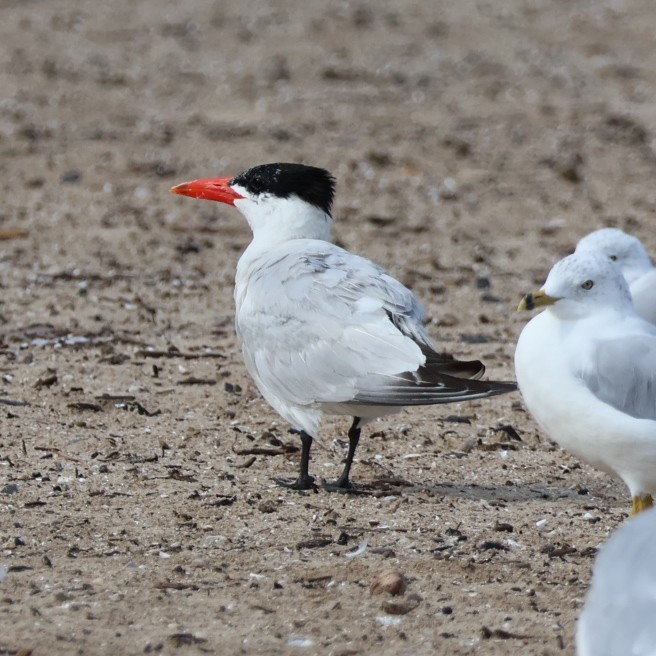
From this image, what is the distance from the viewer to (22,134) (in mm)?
10938

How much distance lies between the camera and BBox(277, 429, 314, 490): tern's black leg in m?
5.29

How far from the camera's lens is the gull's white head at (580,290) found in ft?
15.3

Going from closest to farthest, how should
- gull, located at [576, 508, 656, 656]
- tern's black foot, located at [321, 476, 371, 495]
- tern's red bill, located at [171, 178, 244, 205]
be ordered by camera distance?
gull, located at [576, 508, 656, 656] < tern's black foot, located at [321, 476, 371, 495] < tern's red bill, located at [171, 178, 244, 205]

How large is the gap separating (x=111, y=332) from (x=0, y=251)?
66.1 inches

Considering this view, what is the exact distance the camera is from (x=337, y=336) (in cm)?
512

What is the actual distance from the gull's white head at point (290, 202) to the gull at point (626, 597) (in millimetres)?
2940

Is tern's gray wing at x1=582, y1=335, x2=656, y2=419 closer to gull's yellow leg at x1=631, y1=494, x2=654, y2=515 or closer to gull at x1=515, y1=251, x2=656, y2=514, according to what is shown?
gull at x1=515, y1=251, x2=656, y2=514

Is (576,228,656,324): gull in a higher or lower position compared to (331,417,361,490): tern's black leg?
higher

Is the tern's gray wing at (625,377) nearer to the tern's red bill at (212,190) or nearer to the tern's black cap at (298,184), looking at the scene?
the tern's black cap at (298,184)

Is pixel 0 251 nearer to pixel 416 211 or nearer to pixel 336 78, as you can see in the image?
pixel 416 211

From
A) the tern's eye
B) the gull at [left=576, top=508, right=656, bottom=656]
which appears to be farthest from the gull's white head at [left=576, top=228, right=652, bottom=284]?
the gull at [left=576, top=508, right=656, bottom=656]

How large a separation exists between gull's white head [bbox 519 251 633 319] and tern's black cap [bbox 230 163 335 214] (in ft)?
4.59

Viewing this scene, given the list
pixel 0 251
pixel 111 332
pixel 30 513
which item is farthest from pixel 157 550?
pixel 0 251

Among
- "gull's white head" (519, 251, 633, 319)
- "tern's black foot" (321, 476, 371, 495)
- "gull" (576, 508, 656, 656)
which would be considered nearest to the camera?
"gull" (576, 508, 656, 656)
